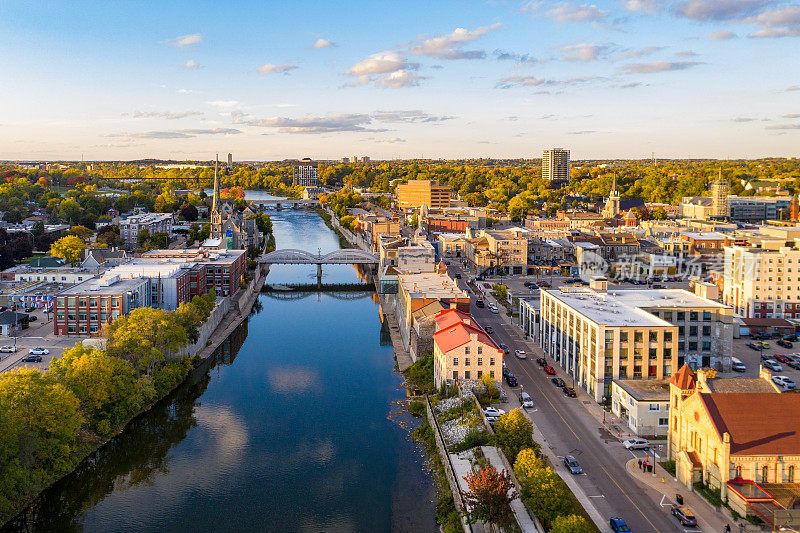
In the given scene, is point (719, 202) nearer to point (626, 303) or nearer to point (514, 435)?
point (626, 303)

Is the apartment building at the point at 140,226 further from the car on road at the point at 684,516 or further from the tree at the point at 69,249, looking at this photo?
the car on road at the point at 684,516

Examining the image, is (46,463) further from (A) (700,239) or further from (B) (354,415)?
(A) (700,239)

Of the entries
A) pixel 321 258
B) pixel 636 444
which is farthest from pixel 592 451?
pixel 321 258

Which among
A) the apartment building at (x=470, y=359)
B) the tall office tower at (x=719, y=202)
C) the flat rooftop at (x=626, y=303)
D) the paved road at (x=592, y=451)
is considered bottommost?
the paved road at (x=592, y=451)

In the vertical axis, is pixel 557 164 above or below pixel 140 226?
above

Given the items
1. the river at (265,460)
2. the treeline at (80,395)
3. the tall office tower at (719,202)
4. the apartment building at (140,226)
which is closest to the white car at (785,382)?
the river at (265,460)

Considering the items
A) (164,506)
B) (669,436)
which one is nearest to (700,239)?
(669,436)
